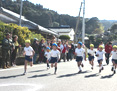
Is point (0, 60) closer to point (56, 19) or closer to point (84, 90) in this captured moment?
point (84, 90)

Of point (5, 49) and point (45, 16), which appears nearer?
point (5, 49)

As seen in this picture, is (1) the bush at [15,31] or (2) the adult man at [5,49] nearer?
(2) the adult man at [5,49]

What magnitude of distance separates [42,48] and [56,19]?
87.4 metres

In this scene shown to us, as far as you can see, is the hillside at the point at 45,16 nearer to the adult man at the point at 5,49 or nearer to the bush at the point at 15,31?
the bush at the point at 15,31

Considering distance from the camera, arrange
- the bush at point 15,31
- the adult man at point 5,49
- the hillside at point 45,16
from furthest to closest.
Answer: the hillside at point 45,16 → the bush at point 15,31 → the adult man at point 5,49

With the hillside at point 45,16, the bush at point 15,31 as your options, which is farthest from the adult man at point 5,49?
the hillside at point 45,16

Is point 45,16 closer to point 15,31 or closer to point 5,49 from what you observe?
point 15,31

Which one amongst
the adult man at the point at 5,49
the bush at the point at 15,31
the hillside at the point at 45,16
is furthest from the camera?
the hillside at the point at 45,16

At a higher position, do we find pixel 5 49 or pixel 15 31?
pixel 15 31

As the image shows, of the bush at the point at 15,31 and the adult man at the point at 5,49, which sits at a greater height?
the bush at the point at 15,31

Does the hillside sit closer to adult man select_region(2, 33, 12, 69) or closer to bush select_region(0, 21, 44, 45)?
bush select_region(0, 21, 44, 45)

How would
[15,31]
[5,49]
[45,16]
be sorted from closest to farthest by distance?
[5,49]
[15,31]
[45,16]

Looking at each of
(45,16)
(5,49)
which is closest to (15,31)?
(5,49)

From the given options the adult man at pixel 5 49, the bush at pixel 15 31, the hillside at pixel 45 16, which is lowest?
the adult man at pixel 5 49
